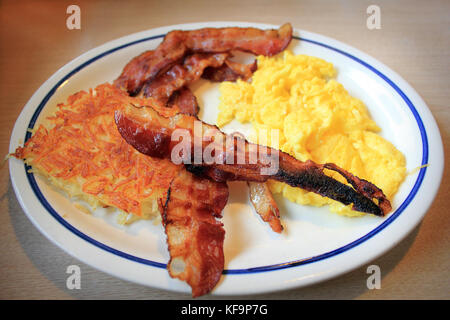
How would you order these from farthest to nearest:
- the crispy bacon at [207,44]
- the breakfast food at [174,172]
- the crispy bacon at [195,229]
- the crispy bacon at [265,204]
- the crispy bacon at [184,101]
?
the crispy bacon at [207,44], the crispy bacon at [184,101], the crispy bacon at [265,204], the breakfast food at [174,172], the crispy bacon at [195,229]

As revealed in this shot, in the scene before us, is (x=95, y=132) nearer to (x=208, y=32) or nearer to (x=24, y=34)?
(x=208, y=32)

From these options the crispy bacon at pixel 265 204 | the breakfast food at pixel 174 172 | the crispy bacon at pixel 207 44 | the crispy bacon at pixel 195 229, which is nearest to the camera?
the crispy bacon at pixel 195 229

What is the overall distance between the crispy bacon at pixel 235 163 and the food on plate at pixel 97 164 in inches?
4.9

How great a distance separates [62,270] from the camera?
5.61 ft

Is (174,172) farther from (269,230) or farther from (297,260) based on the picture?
(297,260)

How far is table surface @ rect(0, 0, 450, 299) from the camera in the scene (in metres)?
1.64

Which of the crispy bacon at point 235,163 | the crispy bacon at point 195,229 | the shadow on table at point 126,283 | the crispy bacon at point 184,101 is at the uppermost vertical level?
the crispy bacon at point 184,101

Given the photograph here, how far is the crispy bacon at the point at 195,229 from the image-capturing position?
147 cm

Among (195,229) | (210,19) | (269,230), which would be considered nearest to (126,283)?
(195,229)

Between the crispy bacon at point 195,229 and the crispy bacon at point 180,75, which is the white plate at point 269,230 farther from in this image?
the crispy bacon at point 180,75

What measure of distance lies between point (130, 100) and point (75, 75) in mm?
571

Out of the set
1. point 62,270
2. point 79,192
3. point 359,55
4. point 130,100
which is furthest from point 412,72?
point 62,270

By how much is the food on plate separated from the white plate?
78 mm

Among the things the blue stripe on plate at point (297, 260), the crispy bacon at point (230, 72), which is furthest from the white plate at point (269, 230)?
the crispy bacon at point (230, 72)
